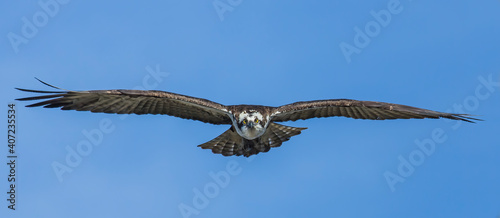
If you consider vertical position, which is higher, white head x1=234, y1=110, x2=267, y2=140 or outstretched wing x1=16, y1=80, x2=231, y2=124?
outstretched wing x1=16, y1=80, x2=231, y2=124

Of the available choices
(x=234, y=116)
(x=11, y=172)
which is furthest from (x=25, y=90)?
(x=234, y=116)

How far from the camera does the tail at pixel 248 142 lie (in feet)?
59.8

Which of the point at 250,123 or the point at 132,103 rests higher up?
the point at 132,103

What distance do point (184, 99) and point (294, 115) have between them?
286cm

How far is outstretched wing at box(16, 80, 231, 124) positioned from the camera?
55.0 feet

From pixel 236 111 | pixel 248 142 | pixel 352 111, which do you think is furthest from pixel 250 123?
pixel 352 111

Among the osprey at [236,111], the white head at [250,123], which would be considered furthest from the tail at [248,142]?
the white head at [250,123]

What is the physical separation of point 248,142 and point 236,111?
4.05ft

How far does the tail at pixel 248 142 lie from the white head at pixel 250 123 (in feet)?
2.69

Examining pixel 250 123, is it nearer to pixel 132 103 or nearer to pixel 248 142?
pixel 248 142

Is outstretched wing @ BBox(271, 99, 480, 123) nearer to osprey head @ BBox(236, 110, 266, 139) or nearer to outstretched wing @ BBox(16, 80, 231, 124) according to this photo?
osprey head @ BBox(236, 110, 266, 139)

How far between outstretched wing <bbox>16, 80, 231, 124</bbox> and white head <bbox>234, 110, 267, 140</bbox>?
0.50 metres

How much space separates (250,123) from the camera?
1712 cm

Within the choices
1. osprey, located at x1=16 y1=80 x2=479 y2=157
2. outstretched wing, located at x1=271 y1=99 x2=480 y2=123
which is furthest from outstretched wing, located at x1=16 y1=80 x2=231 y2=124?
outstretched wing, located at x1=271 y1=99 x2=480 y2=123
